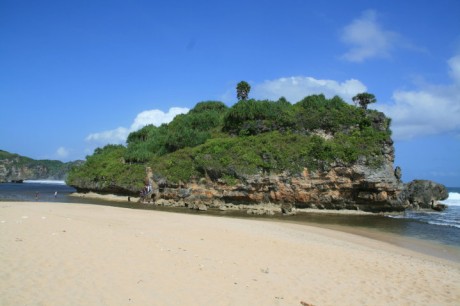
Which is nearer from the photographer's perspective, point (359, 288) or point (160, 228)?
point (359, 288)

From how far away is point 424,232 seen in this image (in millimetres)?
26766

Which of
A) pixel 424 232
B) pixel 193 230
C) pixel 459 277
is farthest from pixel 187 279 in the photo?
pixel 424 232

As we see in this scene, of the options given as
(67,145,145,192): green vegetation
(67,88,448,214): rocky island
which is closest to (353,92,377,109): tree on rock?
(67,88,448,214): rocky island

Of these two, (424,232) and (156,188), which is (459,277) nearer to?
(424,232)

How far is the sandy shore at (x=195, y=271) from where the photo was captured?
331 inches

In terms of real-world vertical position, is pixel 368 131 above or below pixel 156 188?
above

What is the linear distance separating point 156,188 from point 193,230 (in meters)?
29.0

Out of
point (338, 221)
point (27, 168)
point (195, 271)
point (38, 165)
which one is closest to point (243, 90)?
point (338, 221)

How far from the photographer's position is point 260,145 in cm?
4391

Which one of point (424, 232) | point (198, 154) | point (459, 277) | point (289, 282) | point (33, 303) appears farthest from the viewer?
point (198, 154)

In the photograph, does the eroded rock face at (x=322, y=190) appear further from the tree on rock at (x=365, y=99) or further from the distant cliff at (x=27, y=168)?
the distant cliff at (x=27, y=168)

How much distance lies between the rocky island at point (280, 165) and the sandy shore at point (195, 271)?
2141 centimetres

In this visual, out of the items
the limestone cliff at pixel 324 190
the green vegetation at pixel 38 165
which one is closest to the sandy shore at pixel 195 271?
the limestone cliff at pixel 324 190

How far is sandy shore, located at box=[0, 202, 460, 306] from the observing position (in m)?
8.41
